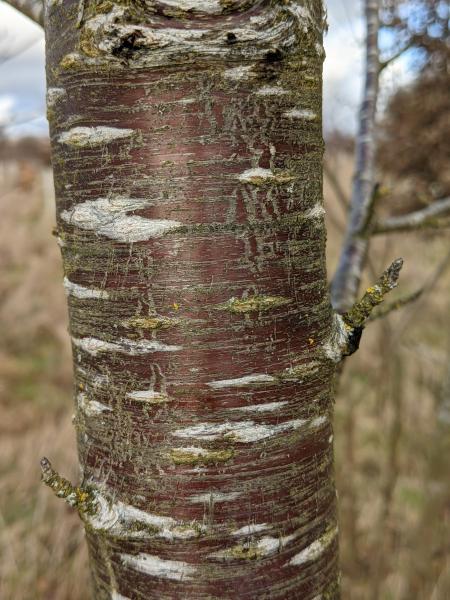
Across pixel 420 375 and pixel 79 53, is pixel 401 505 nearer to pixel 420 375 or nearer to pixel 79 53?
pixel 420 375

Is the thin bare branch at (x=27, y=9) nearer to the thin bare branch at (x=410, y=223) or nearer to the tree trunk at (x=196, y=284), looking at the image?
the tree trunk at (x=196, y=284)

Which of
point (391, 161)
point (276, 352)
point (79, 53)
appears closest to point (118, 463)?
point (276, 352)

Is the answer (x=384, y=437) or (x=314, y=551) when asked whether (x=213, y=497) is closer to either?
(x=314, y=551)

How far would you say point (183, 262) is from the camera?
2.04ft

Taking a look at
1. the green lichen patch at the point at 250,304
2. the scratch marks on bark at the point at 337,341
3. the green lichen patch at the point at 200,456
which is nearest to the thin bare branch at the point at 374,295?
the scratch marks on bark at the point at 337,341

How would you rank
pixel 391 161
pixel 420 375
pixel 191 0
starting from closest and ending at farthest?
pixel 191 0, pixel 391 161, pixel 420 375

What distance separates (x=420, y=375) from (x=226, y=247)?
12.8 feet

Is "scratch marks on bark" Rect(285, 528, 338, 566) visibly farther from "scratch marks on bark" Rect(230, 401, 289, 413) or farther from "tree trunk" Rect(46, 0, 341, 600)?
"scratch marks on bark" Rect(230, 401, 289, 413)

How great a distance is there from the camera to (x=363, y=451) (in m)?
4.54

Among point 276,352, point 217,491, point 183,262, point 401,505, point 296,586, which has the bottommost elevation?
point 401,505

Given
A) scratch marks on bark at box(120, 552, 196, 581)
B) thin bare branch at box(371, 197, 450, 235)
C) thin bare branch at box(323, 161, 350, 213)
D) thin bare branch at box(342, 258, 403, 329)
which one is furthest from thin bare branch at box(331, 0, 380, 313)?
thin bare branch at box(323, 161, 350, 213)

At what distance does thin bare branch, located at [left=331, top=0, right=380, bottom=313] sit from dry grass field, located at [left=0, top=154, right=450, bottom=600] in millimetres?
1477

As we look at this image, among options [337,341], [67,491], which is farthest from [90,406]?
[337,341]

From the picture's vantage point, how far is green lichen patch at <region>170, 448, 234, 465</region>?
0.65 meters
